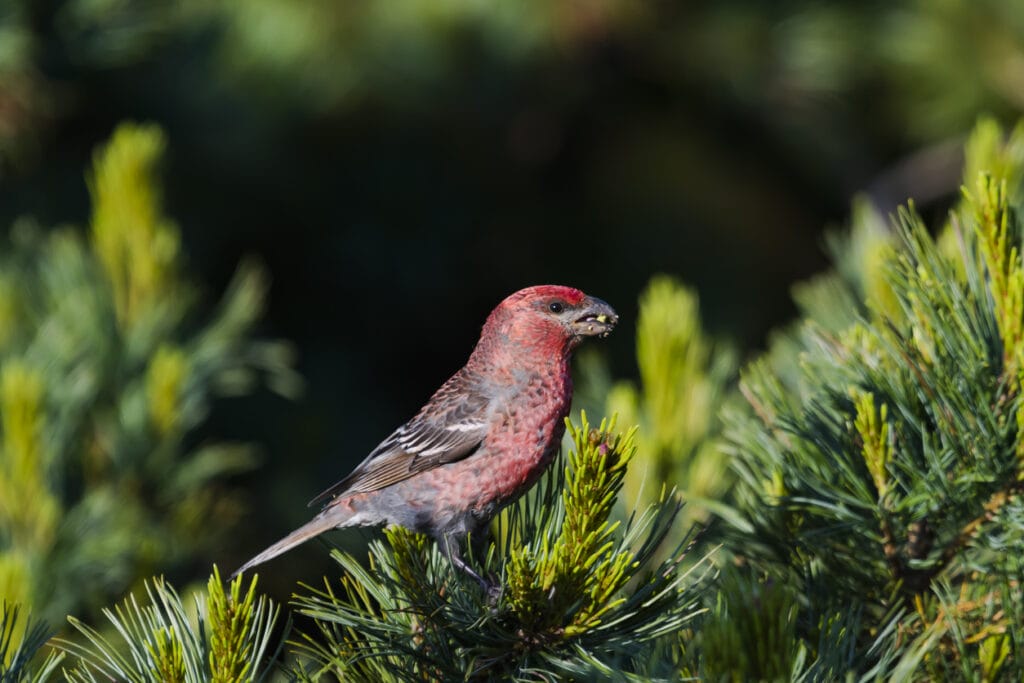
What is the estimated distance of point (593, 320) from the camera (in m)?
2.09

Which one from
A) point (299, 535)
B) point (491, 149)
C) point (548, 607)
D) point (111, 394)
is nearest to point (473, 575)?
point (548, 607)

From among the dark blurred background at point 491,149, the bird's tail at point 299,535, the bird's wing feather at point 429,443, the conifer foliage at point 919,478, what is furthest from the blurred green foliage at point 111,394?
the conifer foliage at point 919,478

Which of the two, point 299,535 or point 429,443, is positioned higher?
point 429,443

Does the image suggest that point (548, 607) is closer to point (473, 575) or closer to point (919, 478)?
point (473, 575)

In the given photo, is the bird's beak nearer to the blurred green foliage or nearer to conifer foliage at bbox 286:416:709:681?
conifer foliage at bbox 286:416:709:681

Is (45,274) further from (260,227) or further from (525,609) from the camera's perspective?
(525,609)

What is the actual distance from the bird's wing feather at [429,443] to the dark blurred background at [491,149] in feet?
4.12

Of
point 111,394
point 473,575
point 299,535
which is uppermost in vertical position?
point 111,394

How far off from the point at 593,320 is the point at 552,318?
79 millimetres

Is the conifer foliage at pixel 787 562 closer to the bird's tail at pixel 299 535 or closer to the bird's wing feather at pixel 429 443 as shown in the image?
the bird's wing feather at pixel 429 443

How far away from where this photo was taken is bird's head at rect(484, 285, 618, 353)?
2.05 m

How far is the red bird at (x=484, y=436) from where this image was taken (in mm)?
1962

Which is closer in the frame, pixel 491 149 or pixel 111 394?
pixel 111 394

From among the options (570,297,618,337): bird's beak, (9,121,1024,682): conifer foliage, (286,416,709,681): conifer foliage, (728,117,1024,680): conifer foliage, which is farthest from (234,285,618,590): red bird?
(728,117,1024,680): conifer foliage
